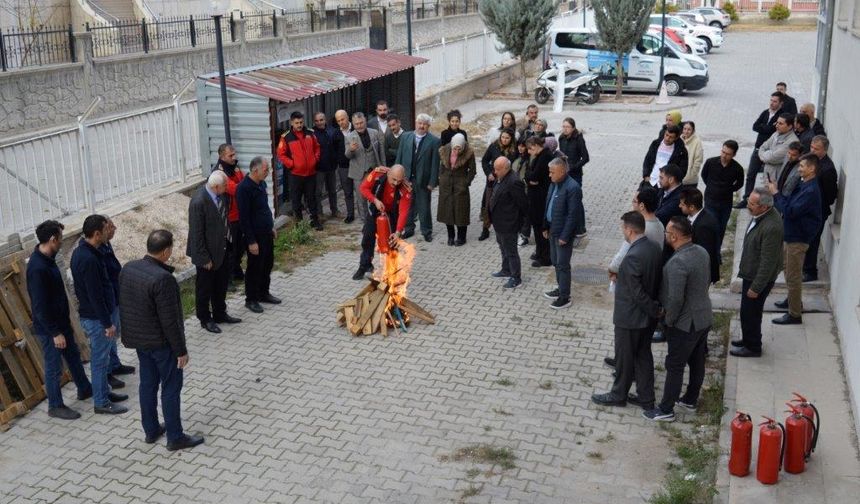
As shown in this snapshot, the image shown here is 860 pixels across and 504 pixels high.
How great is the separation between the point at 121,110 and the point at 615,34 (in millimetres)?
13340

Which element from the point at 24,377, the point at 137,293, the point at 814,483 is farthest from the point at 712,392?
the point at 24,377

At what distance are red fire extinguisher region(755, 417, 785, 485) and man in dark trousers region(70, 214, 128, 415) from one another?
5.11m

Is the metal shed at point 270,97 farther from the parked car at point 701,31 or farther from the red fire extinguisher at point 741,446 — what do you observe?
the parked car at point 701,31

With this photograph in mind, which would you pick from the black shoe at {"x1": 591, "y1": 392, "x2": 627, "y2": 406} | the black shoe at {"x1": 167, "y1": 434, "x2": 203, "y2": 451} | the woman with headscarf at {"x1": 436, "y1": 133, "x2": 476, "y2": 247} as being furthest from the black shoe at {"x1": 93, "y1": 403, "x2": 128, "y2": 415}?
the woman with headscarf at {"x1": 436, "y1": 133, "x2": 476, "y2": 247}

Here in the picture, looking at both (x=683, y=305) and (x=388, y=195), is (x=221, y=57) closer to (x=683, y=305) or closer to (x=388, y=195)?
(x=388, y=195)

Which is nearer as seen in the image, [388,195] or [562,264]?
[562,264]

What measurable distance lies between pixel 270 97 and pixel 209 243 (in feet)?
12.3

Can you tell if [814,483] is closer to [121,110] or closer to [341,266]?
[341,266]

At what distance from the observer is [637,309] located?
718 centimetres

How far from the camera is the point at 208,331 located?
372 inches

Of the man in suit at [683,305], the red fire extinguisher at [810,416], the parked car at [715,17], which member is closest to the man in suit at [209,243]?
the man in suit at [683,305]

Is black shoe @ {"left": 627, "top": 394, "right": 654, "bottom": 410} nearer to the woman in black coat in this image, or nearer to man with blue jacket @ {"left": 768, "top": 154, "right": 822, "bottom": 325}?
man with blue jacket @ {"left": 768, "top": 154, "right": 822, "bottom": 325}

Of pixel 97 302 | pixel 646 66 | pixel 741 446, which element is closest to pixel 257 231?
pixel 97 302

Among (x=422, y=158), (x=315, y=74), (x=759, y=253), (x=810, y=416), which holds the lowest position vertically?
(x=810, y=416)
